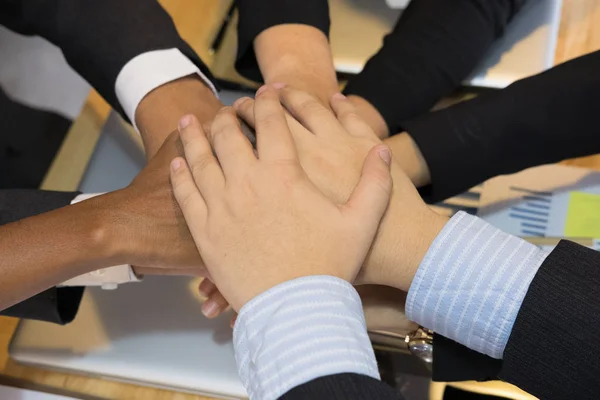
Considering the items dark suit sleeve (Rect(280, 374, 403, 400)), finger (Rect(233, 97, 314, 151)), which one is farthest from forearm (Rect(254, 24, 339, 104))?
dark suit sleeve (Rect(280, 374, 403, 400))

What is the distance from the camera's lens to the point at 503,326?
1.60 ft

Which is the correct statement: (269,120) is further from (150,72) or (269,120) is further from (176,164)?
(150,72)

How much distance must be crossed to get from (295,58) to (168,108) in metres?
0.15

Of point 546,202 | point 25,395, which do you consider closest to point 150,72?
point 25,395

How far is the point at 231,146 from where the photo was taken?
529mm

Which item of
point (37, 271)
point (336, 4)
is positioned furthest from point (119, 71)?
point (336, 4)

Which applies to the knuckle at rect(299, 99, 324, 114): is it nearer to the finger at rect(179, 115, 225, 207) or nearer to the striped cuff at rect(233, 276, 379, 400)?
the finger at rect(179, 115, 225, 207)

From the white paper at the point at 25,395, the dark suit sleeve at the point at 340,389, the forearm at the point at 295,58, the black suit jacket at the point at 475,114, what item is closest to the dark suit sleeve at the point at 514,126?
the black suit jacket at the point at 475,114

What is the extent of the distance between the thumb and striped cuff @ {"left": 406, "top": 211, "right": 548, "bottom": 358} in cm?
6

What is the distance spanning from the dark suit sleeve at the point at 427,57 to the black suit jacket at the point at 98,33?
0.67 ft

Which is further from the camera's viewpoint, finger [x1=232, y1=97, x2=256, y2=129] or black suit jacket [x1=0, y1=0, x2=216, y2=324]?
black suit jacket [x1=0, y1=0, x2=216, y2=324]

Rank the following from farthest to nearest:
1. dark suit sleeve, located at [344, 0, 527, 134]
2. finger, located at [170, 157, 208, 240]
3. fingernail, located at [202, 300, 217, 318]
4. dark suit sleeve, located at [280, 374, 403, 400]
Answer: dark suit sleeve, located at [344, 0, 527, 134] → fingernail, located at [202, 300, 217, 318] → finger, located at [170, 157, 208, 240] → dark suit sleeve, located at [280, 374, 403, 400]

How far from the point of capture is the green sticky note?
704 millimetres

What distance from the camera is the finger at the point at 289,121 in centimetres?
57
